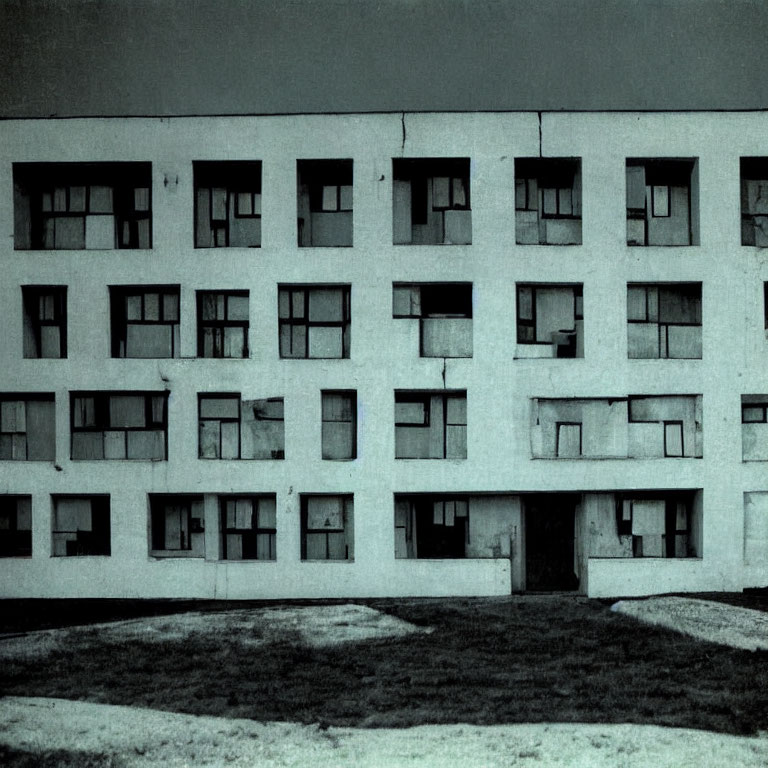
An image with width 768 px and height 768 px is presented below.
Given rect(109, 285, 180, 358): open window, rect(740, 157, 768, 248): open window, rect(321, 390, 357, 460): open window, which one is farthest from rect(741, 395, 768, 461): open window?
rect(109, 285, 180, 358): open window

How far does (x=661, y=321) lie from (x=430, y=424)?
6011mm

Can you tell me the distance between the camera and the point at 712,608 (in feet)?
56.6

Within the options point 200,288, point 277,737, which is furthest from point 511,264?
point 277,737

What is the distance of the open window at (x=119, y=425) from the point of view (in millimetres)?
20391

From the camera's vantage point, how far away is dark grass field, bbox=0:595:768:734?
36.9 ft

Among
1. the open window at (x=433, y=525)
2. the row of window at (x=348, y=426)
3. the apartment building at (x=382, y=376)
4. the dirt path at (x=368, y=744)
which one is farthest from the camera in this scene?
the open window at (x=433, y=525)

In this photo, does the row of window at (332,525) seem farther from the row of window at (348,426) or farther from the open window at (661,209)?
the open window at (661,209)

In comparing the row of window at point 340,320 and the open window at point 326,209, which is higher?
the open window at point 326,209

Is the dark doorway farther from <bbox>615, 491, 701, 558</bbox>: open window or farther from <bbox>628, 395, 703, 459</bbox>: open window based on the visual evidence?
<bbox>628, 395, 703, 459</bbox>: open window

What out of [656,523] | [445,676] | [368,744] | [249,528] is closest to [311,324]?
[249,528]

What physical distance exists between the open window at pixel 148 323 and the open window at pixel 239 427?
1655 mm

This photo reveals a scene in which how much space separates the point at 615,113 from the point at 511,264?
4.19 metres

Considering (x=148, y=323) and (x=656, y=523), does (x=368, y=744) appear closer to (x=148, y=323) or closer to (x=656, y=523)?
(x=656, y=523)

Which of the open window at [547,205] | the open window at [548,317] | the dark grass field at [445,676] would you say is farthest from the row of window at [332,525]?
the open window at [547,205]
